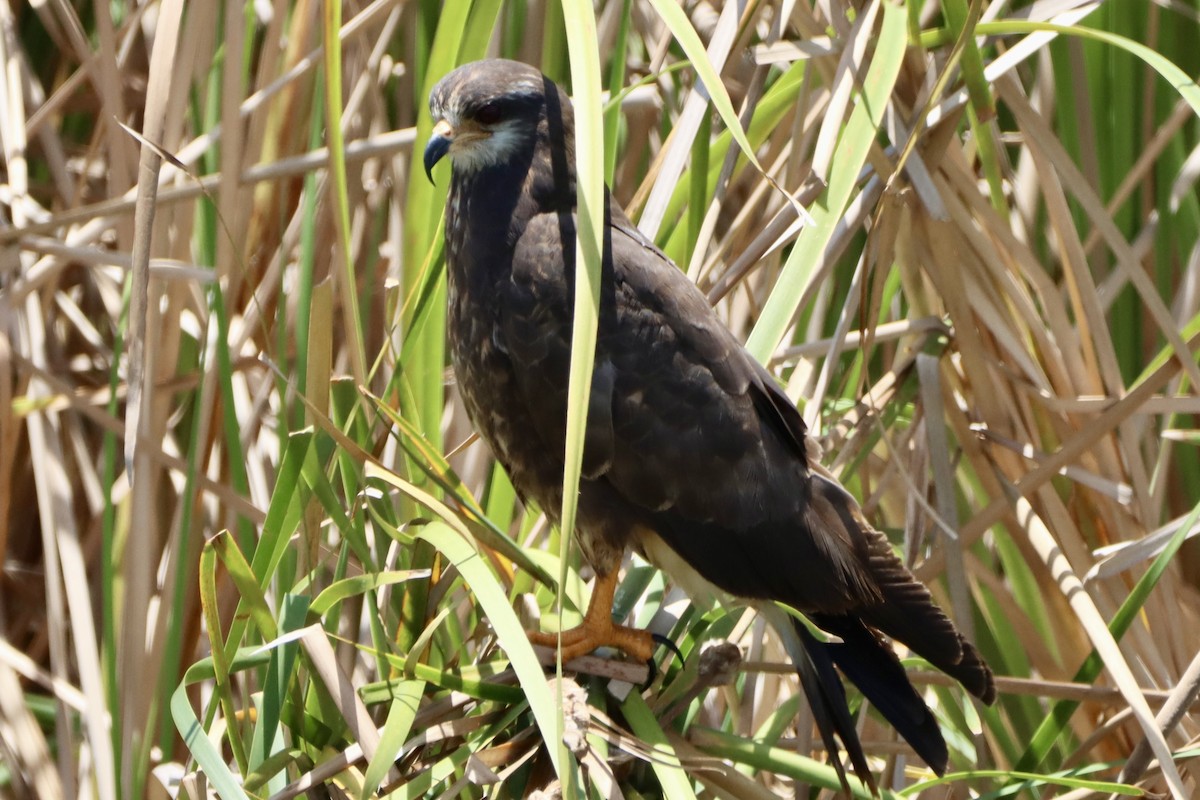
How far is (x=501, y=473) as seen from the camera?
74.3 inches

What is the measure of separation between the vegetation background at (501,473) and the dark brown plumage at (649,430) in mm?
74

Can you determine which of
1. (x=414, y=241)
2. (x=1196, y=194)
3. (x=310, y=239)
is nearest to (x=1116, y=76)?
A: (x=1196, y=194)

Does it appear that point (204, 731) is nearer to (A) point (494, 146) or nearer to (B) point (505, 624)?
(B) point (505, 624)

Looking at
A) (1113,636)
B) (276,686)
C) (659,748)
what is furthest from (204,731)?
(1113,636)

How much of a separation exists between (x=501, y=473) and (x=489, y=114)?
0.54m

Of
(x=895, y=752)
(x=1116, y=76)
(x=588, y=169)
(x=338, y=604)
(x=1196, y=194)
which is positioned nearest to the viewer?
(x=588, y=169)

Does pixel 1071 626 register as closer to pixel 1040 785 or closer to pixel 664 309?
pixel 1040 785


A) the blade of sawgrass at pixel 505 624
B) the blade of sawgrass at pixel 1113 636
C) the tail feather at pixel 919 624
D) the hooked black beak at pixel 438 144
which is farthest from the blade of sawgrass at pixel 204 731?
the blade of sawgrass at pixel 1113 636

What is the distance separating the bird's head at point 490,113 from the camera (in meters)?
1.72

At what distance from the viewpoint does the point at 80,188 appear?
7.92 ft

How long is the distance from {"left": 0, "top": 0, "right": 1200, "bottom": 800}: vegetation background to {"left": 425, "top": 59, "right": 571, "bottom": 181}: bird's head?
1.6 inches

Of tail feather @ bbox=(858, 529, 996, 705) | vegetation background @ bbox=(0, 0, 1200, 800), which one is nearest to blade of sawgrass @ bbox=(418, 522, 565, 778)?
vegetation background @ bbox=(0, 0, 1200, 800)

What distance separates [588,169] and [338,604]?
72 centimetres

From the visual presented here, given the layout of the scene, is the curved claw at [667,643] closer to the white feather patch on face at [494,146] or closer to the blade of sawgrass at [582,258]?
the blade of sawgrass at [582,258]
